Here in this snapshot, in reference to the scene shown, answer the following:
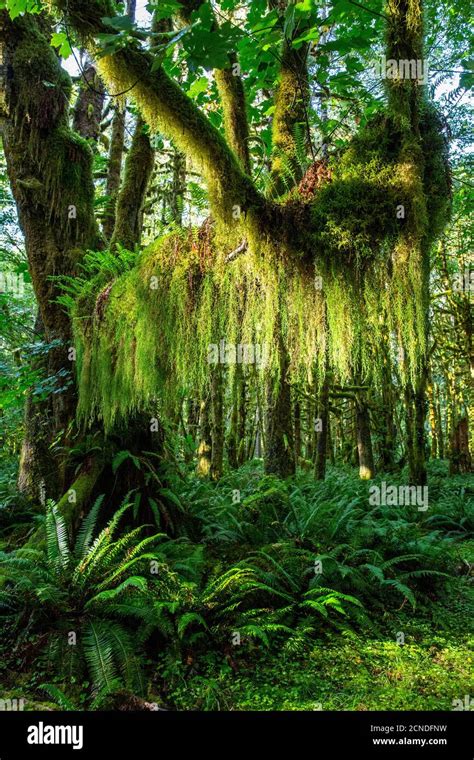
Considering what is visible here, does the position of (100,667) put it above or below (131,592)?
below

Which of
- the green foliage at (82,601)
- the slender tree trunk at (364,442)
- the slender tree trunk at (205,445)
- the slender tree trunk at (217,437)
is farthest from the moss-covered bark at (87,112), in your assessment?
the slender tree trunk at (364,442)

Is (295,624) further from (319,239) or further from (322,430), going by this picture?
(322,430)

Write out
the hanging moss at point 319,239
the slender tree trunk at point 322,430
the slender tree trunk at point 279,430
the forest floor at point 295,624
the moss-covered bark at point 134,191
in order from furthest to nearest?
the slender tree trunk at point 322,430 < the slender tree trunk at point 279,430 < the moss-covered bark at point 134,191 < the forest floor at point 295,624 < the hanging moss at point 319,239

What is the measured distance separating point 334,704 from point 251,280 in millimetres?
2950

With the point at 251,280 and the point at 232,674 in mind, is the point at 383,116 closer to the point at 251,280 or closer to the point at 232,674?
the point at 251,280

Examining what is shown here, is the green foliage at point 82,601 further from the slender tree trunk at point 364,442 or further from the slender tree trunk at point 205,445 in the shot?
the slender tree trunk at point 364,442

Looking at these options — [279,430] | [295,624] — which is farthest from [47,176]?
[295,624]

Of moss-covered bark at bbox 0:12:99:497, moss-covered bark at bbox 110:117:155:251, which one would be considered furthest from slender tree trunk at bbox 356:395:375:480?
moss-covered bark at bbox 0:12:99:497

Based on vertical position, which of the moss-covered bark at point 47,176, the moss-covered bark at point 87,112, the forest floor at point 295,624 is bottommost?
the forest floor at point 295,624

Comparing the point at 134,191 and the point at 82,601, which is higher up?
the point at 134,191

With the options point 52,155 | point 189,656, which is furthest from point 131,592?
point 52,155

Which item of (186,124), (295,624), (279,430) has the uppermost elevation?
(186,124)

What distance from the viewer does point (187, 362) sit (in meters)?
3.32

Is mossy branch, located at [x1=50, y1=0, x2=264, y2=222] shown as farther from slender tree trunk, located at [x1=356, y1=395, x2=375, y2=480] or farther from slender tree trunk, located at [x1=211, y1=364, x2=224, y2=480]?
slender tree trunk, located at [x1=356, y1=395, x2=375, y2=480]
